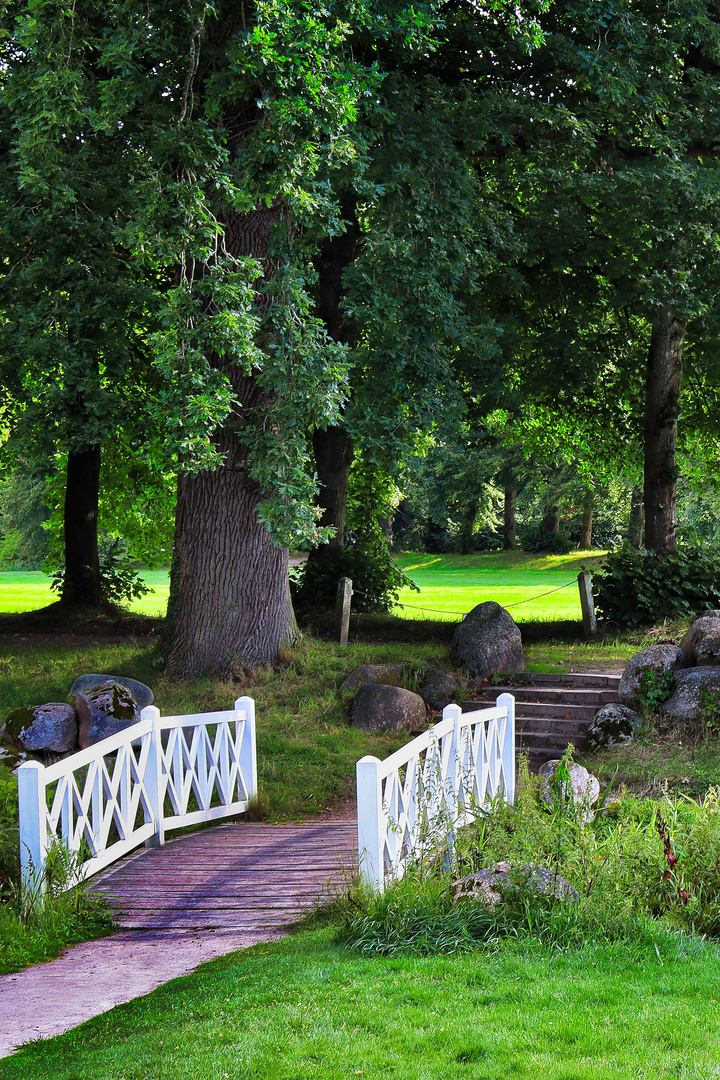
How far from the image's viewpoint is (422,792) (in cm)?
736

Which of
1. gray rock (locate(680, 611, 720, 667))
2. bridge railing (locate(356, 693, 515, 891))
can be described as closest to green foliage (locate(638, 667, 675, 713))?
gray rock (locate(680, 611, 720, 667))

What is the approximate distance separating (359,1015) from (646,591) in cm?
1381

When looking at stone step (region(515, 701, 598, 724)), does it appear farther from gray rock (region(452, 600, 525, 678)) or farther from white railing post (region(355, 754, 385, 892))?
white railing post (region(355, 754, 385, 892))

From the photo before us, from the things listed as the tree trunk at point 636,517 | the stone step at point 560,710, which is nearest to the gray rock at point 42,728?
the stone step at point 560,710

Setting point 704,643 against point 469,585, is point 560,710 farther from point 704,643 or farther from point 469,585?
point 469,585

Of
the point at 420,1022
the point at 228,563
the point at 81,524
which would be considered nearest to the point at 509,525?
the point at 81,524

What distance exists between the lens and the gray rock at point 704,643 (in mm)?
13000

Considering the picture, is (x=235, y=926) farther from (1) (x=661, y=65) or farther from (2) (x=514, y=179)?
(1) (x=661, y=65)

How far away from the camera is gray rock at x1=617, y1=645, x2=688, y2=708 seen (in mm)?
13086

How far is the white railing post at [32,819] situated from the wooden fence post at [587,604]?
37.0ft

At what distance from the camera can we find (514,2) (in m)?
14.5

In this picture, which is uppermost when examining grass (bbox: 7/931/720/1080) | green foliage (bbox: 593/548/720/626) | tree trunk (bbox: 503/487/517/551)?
tree trunk (bbox: 503/487/517/551)

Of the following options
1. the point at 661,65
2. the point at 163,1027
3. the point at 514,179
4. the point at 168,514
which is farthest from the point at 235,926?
the point at 168,514

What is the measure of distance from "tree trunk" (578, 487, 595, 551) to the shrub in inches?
936
